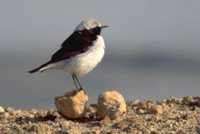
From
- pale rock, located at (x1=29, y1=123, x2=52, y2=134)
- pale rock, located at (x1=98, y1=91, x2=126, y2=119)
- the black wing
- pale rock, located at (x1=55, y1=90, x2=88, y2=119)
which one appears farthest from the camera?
the black wing

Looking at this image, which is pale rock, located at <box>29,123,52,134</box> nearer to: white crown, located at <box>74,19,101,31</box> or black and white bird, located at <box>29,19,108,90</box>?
black and white bird, located at <box>29,19,108,90</box>

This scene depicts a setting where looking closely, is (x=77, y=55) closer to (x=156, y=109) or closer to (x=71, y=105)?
(x=71, y=105)

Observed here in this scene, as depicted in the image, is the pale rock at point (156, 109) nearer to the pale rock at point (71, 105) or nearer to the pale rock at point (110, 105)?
the pale rock at point (110, 105)

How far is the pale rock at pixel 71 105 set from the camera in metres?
13.1

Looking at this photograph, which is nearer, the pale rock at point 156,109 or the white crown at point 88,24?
the pale rock at point 156,109

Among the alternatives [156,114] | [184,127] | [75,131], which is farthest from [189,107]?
[75,131]

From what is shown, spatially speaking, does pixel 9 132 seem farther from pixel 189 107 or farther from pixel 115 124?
pixel 189 107

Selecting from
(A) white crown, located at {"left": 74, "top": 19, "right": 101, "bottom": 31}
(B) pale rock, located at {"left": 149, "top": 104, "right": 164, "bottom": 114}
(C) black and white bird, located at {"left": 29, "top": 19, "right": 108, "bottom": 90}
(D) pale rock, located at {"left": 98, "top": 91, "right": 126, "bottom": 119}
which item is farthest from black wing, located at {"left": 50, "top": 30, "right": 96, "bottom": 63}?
(B) pale rock, located at {"left": 149, "top": 104, "right": 164, "bottom": 114}

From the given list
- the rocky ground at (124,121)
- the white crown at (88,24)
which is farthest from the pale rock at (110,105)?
the white crown at (88,24)

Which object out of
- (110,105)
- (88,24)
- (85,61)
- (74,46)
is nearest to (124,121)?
(110,105)

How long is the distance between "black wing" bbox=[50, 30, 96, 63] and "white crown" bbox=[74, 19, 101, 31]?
0.19 m

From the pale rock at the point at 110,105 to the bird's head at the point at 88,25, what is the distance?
183 centimetres

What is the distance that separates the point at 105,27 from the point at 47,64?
1.57 m

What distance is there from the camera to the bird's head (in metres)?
14.6
